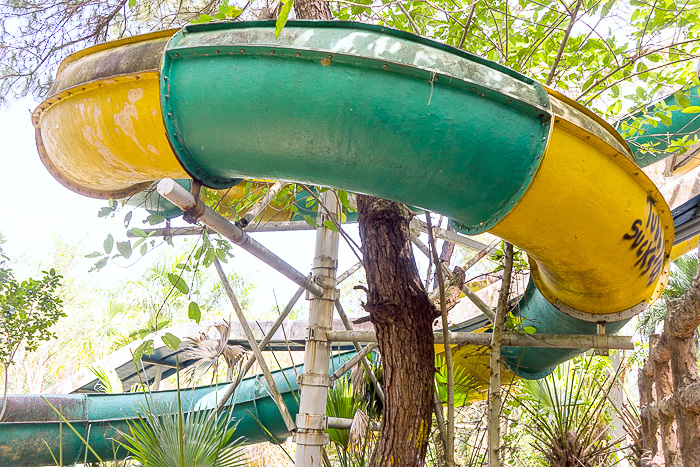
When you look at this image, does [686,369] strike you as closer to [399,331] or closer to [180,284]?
[399,331]

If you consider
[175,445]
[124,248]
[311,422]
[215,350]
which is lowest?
[175,445]

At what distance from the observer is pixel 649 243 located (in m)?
2.28

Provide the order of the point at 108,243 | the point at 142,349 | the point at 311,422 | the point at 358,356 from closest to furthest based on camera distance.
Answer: the point at 108,243, the point at 142,349, the point at 358,356, the point at 311,422

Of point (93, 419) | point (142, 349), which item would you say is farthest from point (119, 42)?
point (93, 419)

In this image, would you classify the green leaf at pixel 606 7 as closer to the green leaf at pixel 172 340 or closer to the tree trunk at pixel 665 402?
the tree trunk at pixel 665 402

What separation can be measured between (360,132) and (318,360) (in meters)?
2.28

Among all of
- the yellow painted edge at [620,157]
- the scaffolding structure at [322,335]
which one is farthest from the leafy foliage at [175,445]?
the yellow painted edge at [620,157]

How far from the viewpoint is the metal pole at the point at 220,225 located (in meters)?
1.89

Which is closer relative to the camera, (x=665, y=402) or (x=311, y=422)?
(x=665, y=402)

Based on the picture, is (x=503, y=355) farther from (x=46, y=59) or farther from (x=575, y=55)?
(x=46, y=59)

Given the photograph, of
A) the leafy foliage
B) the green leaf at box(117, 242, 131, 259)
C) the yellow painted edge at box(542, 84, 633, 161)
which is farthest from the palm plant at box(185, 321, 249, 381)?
the yellow painted edge at box(542, 84, 633, 161)

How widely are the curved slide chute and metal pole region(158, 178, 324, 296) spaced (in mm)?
121

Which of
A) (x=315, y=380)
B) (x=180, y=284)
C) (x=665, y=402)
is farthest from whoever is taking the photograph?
(x=315, y=380)

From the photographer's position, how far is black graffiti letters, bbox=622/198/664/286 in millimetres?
2160
